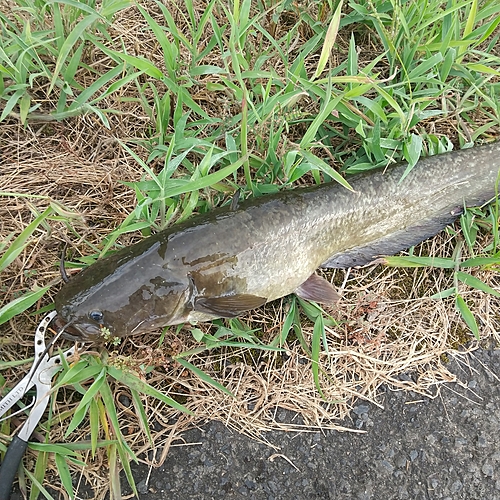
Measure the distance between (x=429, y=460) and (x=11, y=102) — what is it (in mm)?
3093

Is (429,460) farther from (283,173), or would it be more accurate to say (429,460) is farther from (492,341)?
(283,173)

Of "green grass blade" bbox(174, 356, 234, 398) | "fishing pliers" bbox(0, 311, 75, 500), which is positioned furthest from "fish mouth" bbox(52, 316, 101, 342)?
"green grass blade" bbox(174, 356, 234, 398)

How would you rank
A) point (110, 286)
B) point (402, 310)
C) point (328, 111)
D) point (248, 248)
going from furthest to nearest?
point (402, 310) < point (328, 111) < point (248, 248) < point (110, 286)

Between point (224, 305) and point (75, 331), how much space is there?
741mm

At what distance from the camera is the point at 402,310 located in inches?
113

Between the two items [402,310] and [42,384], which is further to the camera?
[402,310]

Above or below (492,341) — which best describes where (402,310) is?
above

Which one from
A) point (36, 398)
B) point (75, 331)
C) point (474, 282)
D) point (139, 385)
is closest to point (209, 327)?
point (139, 385)

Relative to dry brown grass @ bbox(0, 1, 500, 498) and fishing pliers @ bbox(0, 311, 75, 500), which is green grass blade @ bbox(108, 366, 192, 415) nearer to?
dry brown grass @ bbox(0, 1, 500, 498)

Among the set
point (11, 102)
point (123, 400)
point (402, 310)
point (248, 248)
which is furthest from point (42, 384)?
point (402, 310)

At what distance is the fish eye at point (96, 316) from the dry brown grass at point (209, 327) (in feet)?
1.03

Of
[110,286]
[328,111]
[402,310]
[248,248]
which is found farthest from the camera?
[402,310]

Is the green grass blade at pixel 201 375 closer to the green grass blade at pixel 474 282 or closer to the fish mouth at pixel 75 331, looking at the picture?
the fish mouth at pixel 75 331

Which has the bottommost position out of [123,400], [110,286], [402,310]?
[402,310]
